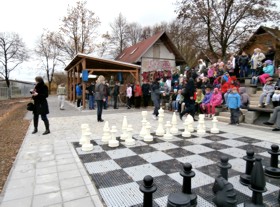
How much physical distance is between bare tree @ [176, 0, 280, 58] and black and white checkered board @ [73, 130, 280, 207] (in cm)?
1687

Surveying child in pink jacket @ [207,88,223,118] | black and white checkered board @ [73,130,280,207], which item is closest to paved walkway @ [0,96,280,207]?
black and white checkered board @ [73,130,280,207]

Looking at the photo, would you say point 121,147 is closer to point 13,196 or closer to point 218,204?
point 13,196

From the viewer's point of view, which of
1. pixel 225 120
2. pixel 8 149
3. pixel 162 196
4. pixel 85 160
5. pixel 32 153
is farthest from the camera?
pixel 225 120

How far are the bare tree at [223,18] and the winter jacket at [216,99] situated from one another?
494 inches

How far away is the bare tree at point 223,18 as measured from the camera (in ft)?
62.5

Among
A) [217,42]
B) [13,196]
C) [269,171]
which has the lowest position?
[13,196]

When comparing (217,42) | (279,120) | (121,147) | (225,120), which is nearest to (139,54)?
(217,42)

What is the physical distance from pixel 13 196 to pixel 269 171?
140 inches

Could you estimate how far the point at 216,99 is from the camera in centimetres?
912

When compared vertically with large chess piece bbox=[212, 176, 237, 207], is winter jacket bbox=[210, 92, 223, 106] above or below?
above

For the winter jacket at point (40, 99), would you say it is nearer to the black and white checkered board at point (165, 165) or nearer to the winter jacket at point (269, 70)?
the black and white checkered board at point (165, 165)

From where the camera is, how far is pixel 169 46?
71.5ft

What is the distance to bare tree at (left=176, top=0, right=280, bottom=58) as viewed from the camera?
19047 mm

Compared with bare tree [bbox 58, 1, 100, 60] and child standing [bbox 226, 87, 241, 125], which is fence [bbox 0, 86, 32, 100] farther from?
child standing [bbox 226, 87, 241, 125]
